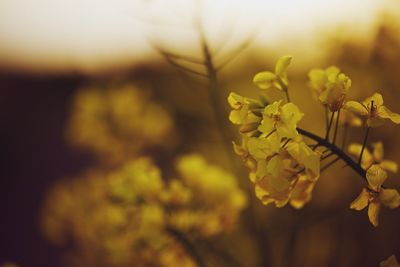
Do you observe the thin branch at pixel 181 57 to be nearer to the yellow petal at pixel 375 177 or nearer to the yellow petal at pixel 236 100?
the yellow petal at pixel 236 100

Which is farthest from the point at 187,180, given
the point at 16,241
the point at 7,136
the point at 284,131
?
the point at 7,136

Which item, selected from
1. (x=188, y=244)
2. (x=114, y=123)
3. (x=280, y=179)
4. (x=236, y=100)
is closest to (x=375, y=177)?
(x=280, y=179)

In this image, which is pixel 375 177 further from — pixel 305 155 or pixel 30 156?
pixel 30 156

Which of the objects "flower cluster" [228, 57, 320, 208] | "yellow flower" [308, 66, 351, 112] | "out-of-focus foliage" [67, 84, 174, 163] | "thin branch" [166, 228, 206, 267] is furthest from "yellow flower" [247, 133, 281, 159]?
"out-of-focus foliage" [67, 84, 174, 163]

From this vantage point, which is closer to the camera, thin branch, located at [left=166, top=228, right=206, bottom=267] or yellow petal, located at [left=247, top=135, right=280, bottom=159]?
yellow petal, located at [left=247, top=135, right=280, bottom=159]

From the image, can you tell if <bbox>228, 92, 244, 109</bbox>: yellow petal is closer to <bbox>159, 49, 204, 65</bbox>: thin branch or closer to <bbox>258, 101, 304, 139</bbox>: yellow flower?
<bbox>258, 101, 304, 139</bbox>: yellow flower
